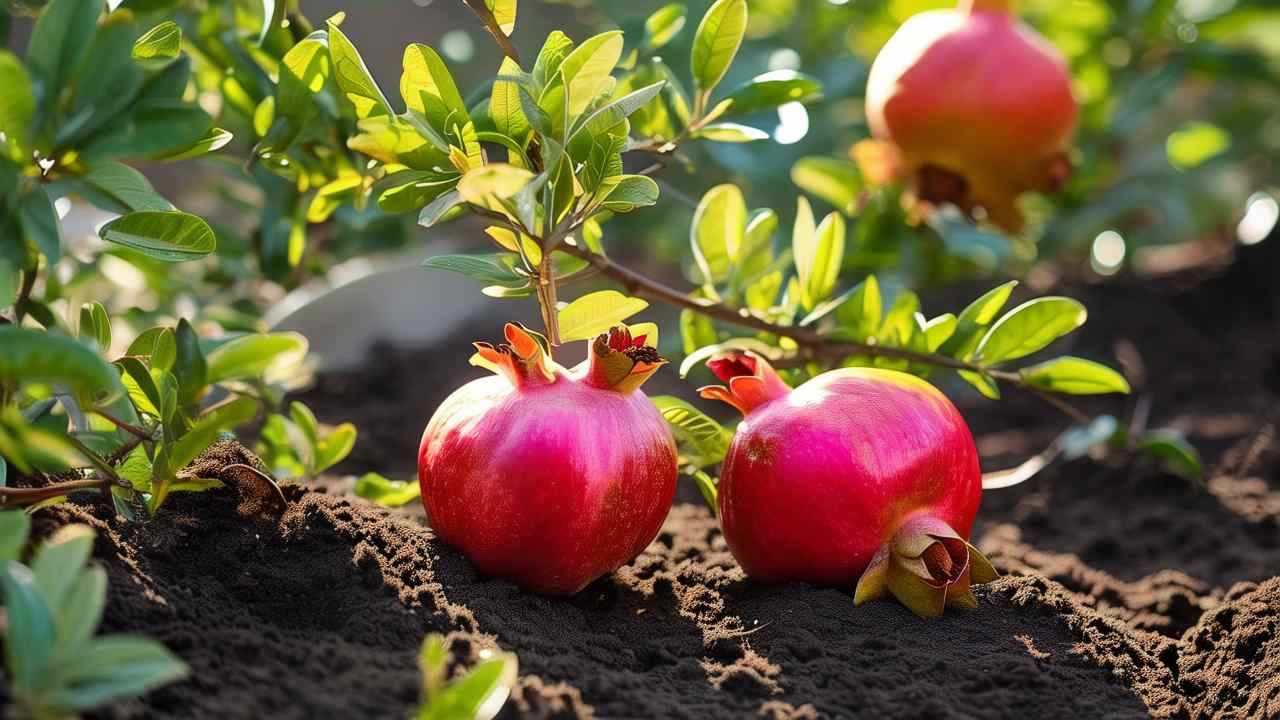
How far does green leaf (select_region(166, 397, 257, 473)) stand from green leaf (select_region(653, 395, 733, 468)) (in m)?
0.35

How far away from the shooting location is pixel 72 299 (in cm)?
131

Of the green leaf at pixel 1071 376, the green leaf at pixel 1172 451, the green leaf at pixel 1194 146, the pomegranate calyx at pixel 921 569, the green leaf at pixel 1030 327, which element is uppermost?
the green leaf at pixel 1030 327

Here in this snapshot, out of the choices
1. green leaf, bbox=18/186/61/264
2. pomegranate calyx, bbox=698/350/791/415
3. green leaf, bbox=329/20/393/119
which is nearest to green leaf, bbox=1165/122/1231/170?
pomegranate calyx, bbox=698/350/791/415

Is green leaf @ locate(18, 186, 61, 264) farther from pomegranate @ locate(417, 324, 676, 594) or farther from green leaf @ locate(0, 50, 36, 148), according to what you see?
pomegranate @ locate(417, 324, 676, 594)

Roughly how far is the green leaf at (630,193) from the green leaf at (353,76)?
158 mm

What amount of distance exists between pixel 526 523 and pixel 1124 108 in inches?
57.4

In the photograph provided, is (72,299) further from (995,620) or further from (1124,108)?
(1124,108)

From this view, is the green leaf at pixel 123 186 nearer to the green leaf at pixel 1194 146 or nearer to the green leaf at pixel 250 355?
the green leaf at pixel 250 355

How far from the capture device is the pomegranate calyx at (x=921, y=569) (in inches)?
34.2

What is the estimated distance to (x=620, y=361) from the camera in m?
0.85

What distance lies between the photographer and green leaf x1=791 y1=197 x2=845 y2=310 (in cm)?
108

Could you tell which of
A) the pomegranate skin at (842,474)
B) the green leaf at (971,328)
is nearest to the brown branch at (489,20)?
the pomegranate skin at (842,474)

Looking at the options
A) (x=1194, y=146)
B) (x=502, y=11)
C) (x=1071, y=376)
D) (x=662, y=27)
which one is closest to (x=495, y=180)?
(x=502, y=11)

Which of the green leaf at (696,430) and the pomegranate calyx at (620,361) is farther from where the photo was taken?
the green leaf at (696,430)
